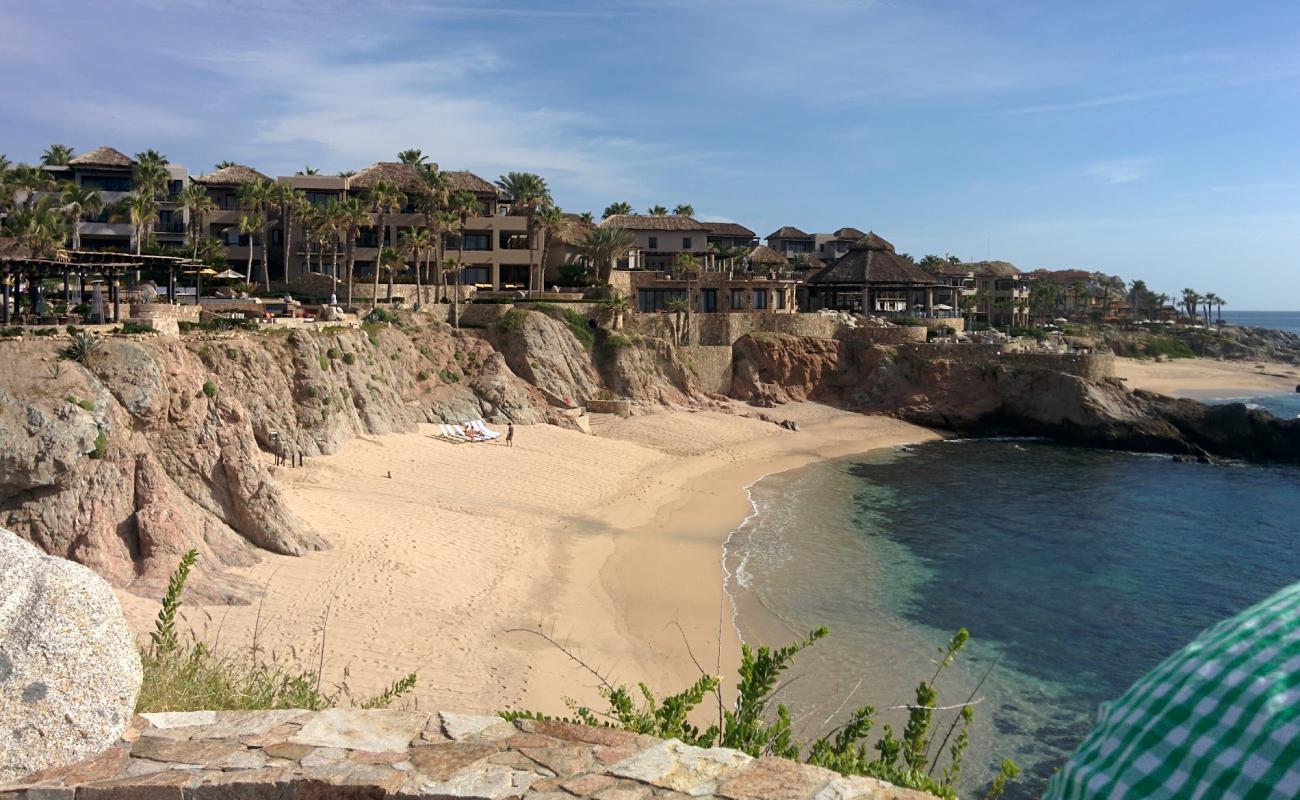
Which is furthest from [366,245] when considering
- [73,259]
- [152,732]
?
[152,732]

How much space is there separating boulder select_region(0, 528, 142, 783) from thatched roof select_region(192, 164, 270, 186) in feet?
212

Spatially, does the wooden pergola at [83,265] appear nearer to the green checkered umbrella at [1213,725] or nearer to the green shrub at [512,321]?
the green shrub at [512,321]

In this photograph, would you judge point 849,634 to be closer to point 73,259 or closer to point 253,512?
point 253,512

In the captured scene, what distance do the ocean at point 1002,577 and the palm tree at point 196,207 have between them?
40868mm

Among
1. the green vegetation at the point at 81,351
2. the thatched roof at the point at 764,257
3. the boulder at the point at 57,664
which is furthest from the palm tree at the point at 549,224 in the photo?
the boulder at the point at 57,664

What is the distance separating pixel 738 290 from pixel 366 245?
26825 millimetres

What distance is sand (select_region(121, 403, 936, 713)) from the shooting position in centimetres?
1762

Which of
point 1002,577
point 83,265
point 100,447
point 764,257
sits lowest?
point 1002,577

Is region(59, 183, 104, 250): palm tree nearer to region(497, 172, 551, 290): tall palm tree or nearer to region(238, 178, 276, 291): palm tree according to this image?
region(238, 178, 276, 291): palm tree

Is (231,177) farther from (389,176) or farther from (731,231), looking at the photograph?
(731,231)

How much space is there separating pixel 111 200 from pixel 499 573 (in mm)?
54806

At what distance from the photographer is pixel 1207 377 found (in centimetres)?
9725

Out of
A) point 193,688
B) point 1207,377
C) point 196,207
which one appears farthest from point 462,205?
point 1207,377

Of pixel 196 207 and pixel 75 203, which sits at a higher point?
pixel 196 207
